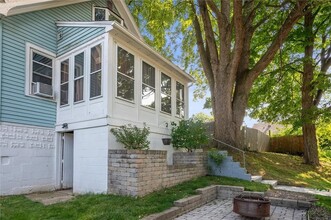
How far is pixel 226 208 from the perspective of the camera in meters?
7.05

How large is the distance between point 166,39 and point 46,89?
1110 cm

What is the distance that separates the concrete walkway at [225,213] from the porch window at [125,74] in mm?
3738

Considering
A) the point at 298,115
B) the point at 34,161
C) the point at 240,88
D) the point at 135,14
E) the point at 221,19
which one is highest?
the point at 135,14

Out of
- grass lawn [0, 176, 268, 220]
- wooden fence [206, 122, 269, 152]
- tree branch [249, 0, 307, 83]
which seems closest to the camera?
grass lawn [0, 176, 268, 220]

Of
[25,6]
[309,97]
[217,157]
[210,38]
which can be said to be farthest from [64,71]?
[309,97]

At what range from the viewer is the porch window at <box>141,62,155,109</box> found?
902 cm

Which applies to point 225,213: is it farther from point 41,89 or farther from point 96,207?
point 41,89

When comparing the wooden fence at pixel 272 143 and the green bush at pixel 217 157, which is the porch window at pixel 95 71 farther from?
the wooden fence at pixel 272 143

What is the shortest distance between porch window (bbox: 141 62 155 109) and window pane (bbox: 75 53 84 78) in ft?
6.34

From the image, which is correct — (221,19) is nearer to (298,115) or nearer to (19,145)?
(298,115)

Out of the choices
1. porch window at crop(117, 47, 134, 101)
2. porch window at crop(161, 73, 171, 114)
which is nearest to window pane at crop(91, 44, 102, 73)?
porch window at crop(117, 47, 134, 101)

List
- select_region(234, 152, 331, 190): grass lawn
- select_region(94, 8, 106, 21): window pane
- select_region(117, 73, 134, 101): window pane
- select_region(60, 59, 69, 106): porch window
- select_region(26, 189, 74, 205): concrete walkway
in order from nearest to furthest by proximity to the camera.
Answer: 1. select_region(26, 189, 74, 205): concrete walkway
2. select_region(117, 73, 134, 101): window pane
3. select_region(60, 59, 69, 106): porch window
4. select_region(234, 152, 331, 190): grass lawn
5. select_region(94, 8, 106, 21): window pane

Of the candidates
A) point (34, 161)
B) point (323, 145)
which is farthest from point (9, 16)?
point (323, 145)

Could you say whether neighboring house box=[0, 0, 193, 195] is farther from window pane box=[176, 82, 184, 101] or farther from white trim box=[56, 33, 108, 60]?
window pane box=[176, 82, 184, 101]
